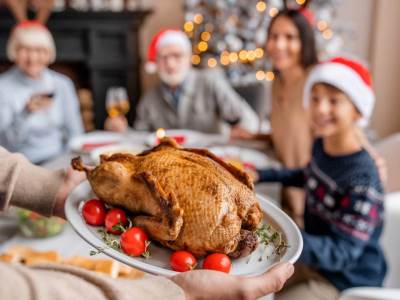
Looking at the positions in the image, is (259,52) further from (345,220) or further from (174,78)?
(345,220)

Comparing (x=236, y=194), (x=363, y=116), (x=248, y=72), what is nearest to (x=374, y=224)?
(x=363, y=116)

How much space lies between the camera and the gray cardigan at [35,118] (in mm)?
2219

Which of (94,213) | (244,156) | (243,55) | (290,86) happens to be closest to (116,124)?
(244,156)

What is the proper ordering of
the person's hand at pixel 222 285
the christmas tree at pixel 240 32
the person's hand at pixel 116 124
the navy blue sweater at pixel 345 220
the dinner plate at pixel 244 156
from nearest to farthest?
the person's hand at pixel 222 285, the navy blue sweater at pixel 345 220, the dinner plate at pixel 244 156, the person's hand at pixel 116 124, the christmas tree at pixel 240 32

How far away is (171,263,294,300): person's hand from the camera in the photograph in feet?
2.07

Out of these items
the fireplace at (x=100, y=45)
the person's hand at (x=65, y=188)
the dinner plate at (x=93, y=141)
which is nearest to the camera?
the person's hand at (x=65, y=188)

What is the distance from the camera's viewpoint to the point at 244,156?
1760mm

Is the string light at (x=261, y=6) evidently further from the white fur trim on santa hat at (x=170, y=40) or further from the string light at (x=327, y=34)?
the white fur trim on santa hat at (x=170, y=40)

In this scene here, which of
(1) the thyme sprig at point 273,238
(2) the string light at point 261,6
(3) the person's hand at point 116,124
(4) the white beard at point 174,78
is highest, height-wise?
(2) the string light at point 261,6

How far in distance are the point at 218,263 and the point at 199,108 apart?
185cm

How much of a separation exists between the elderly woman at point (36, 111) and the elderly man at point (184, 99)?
39cm

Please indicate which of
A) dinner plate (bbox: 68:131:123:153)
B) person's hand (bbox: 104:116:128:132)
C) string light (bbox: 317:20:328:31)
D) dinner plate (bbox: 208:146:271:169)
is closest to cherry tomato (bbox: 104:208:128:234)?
dinner plate (bbox: 208:146:271:169)

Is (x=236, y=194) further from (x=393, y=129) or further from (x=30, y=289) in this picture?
(x=393, y=129)

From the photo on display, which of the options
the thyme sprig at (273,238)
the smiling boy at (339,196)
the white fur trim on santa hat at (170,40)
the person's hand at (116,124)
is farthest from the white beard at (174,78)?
the thyme sprig at (273,238)
